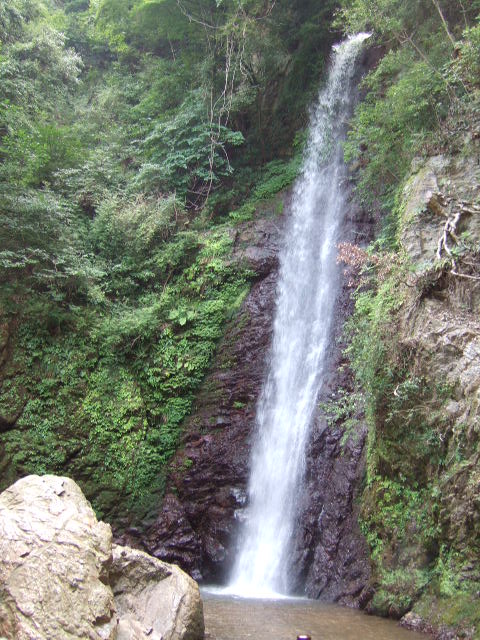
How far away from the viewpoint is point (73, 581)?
4.15 metres

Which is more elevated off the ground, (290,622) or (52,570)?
(52,570)

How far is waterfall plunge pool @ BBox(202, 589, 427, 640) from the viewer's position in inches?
212

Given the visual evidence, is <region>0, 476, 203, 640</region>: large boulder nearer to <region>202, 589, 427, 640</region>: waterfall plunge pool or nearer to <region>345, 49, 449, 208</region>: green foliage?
<region>202, 589, 427, 640</region>: waterfall plunge pool

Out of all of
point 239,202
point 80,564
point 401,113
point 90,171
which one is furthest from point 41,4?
point 80,564

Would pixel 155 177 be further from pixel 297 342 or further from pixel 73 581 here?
pixel 73 581

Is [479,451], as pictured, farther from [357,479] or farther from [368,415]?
[357,479]

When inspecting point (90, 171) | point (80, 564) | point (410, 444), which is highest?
point (90, 171)

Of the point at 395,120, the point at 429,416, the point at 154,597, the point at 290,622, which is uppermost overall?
the point at 395,120

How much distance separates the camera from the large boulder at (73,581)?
12.6 feet

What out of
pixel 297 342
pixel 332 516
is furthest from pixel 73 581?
pixel 297 342

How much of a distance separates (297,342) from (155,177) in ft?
21.6

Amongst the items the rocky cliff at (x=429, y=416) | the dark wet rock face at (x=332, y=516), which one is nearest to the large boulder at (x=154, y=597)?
the rocky cliff at (x=429, y=416)

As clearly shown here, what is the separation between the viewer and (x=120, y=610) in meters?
5.05

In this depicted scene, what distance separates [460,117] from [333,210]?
4.29m
